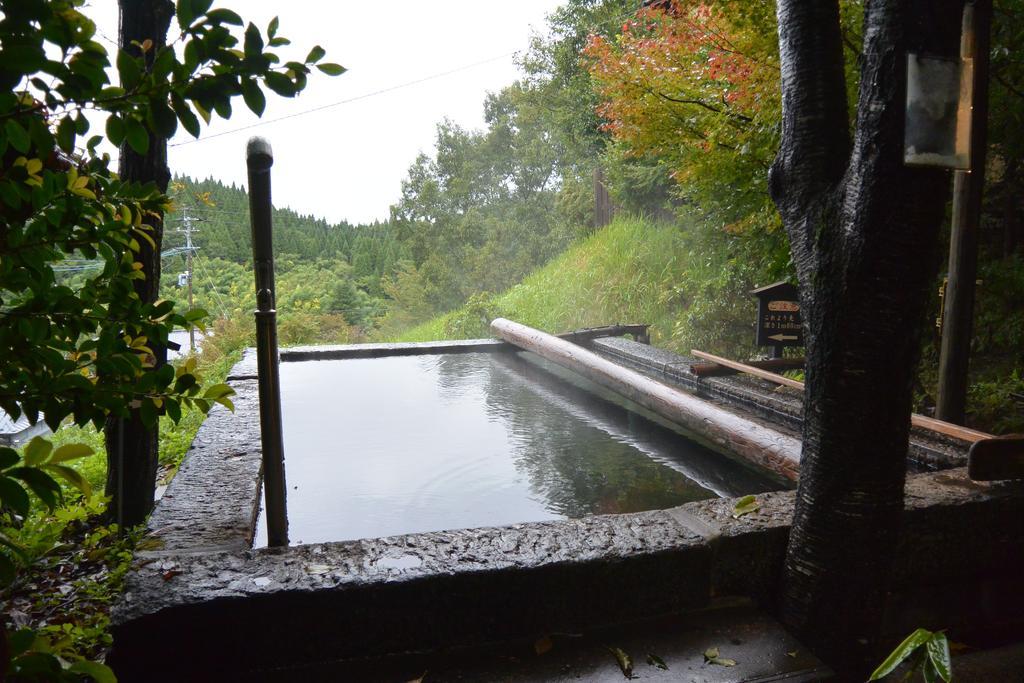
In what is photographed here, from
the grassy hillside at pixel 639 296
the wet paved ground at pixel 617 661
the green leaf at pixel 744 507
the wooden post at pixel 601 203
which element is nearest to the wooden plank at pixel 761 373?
the green leaf at pixel 744 507

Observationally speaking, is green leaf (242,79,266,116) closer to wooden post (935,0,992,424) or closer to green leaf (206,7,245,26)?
green leaf (206,7,245,26)

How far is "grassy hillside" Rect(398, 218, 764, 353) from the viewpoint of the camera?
7508mm

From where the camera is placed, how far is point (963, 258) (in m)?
3.60

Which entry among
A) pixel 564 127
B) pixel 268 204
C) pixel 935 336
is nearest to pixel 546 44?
pixel 564 127

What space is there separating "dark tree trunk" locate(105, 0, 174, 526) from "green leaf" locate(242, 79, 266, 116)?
6.63 feet

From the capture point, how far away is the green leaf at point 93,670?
31.3 inches

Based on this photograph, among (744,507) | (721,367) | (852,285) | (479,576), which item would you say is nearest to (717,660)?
(744,507)

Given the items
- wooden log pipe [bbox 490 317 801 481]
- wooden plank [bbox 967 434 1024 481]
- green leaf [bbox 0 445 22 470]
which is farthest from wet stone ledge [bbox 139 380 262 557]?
wooden plank [bbox 967 434 1024 481]

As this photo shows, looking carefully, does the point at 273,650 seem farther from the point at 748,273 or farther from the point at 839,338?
the point at 748,273

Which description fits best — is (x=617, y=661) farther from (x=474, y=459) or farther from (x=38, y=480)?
(x=474, y=459)

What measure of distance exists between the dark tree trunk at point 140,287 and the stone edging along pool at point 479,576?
865 mm

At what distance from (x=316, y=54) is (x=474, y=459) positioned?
276 centimetres

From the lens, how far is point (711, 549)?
1978 millimetres

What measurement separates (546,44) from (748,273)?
351 inches
